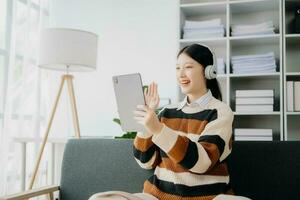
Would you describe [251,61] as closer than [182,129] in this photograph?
No

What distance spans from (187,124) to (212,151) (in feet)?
0.70

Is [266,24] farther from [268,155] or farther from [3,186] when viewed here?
[3,186]

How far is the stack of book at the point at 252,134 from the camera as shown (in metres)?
2.87

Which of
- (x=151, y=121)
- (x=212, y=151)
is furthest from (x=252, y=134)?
(x=151, y=121)

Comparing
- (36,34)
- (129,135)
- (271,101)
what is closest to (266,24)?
(271,101)

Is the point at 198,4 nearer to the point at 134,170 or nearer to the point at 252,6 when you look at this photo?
the point at 252,6

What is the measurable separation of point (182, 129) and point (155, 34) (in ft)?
7.35

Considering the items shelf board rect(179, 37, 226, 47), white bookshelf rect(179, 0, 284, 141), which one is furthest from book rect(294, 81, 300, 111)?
shelf board rect(179, 37, 226, 47)

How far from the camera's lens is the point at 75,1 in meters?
3.84

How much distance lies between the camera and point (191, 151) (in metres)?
1.29

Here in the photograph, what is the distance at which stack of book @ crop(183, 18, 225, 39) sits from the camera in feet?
10.1

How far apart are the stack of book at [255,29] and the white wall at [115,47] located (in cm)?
68

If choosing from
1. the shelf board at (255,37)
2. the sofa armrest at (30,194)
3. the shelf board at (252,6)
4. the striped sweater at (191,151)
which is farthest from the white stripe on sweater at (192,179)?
the shelf board at (252,6)

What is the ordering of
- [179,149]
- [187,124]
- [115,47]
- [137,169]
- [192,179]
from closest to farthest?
[179,149] → [192,179] → [187,124] → [137,169] → [115,47]
